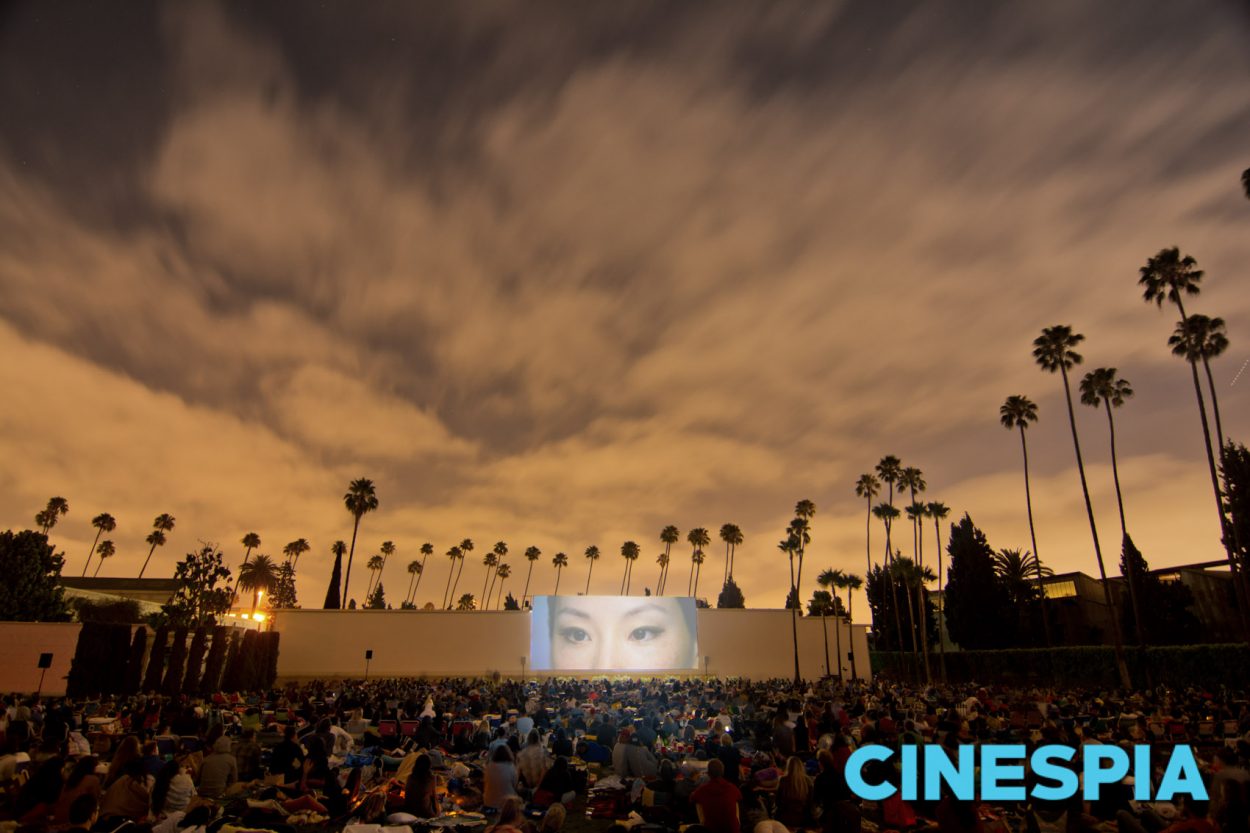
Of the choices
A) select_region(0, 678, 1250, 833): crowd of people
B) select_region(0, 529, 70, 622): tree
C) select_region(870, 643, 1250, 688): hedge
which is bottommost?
select_region(0, 678, 1250, 833): crowd of people

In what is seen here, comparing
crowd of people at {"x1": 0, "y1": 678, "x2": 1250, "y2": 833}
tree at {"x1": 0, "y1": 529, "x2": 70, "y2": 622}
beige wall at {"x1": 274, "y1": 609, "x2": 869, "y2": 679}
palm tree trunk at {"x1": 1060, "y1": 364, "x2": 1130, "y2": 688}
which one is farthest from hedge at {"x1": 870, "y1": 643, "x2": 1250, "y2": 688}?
tree at {"x1": 0, "y1": 529, "x2": 70, "y2": 622}

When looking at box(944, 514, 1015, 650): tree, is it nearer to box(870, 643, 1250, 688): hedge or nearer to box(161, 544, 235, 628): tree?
box(870, 643, 1250, 688): hedge

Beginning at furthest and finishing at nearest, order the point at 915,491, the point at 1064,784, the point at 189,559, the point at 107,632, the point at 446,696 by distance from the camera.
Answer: the point at 915,491 < the point at 189,559 < the point at 107,632 < the point at 446,696 < the point at 1064,784

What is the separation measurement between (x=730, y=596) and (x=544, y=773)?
10242 cm

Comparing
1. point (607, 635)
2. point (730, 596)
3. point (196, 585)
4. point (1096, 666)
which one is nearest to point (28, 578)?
point (196, 585)

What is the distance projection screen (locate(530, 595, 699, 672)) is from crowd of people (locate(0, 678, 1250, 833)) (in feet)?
87.5

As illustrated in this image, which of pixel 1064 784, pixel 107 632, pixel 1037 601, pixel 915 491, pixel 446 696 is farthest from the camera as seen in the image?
pixel 915 491

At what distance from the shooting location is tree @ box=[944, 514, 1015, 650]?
56125mm

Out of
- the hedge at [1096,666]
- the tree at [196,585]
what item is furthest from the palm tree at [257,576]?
the hedge at [1096,666]

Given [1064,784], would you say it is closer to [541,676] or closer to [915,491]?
[541,676]

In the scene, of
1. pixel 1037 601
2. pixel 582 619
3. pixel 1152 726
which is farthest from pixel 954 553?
pixel 1152 726

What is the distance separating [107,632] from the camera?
29.1 meters

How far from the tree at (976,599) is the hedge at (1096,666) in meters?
1.74

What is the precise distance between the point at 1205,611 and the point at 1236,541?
13.3 metres
